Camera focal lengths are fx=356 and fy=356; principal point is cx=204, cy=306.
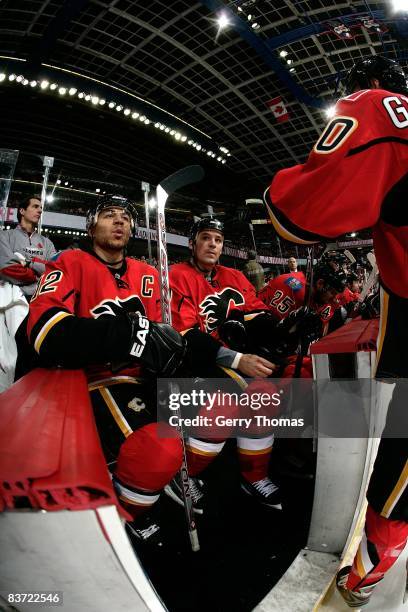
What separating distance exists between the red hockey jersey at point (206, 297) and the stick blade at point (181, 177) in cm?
58

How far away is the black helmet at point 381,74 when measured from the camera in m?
1.13

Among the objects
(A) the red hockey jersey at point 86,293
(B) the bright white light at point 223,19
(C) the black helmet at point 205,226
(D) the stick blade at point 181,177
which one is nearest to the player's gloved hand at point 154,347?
(A) the red hockey jersey at point 86,293

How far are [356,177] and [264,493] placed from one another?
1678 mm

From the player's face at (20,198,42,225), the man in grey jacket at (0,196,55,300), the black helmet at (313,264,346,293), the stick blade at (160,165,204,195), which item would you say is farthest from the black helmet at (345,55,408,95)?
the player's face at (20,198,42,225)

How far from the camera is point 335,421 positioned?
4.90ft

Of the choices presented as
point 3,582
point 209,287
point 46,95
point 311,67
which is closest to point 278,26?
point 311,67

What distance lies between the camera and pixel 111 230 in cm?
173

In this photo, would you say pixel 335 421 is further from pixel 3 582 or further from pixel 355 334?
pixel 3 582

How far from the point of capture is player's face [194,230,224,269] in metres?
2.35

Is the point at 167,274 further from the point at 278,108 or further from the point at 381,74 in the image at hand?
the point at 278,108

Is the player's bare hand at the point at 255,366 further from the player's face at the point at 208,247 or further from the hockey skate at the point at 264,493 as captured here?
the player's face at the point at 208,247

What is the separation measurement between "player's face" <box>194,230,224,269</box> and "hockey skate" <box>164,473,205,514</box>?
1296mm

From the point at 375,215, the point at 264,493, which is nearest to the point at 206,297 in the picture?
the point at 264,493

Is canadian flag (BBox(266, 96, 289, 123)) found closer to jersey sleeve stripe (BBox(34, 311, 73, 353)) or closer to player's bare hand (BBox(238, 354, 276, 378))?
player's bare hand (BBox(238, 354, 276, 378))
